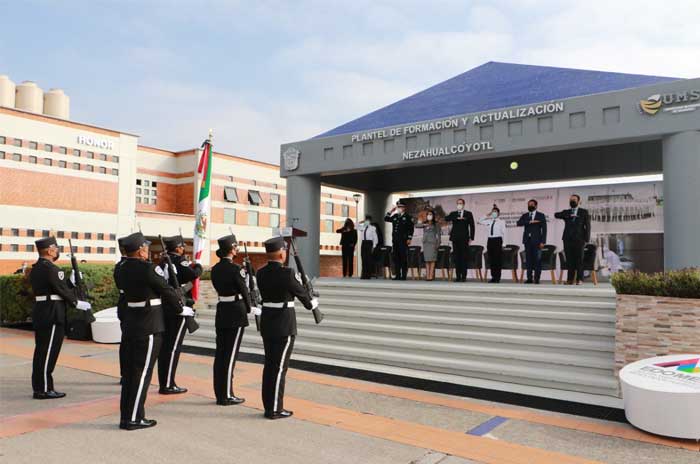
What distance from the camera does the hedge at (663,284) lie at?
23.4 feet

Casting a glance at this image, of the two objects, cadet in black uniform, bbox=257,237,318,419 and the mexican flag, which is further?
the mexican flag

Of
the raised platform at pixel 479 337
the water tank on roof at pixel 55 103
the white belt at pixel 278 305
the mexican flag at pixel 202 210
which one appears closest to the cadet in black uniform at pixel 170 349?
the white belt at pixel 278 305

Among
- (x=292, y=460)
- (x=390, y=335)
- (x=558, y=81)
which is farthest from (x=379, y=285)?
(x=292, y=460)

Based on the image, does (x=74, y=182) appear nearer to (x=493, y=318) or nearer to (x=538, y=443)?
(x=493, y=318)

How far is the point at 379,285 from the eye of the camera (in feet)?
40.6

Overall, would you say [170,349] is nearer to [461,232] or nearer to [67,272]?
[461,232]

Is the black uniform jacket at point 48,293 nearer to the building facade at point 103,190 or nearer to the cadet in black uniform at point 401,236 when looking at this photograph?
the cadet in black uniform at point 401,236

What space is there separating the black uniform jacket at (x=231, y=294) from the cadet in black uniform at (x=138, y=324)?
1.16 m

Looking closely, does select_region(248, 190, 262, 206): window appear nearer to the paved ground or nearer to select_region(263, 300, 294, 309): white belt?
the paved ground

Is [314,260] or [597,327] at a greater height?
[314,260]

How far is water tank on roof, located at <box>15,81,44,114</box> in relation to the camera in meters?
45.2

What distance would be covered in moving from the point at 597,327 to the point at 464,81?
32.5ft

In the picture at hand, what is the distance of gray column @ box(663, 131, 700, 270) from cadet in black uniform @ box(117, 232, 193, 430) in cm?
905

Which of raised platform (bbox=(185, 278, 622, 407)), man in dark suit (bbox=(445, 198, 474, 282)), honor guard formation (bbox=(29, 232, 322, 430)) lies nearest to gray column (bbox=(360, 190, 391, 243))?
man in dark suit (bbox=(445, 198, 474, 282))
